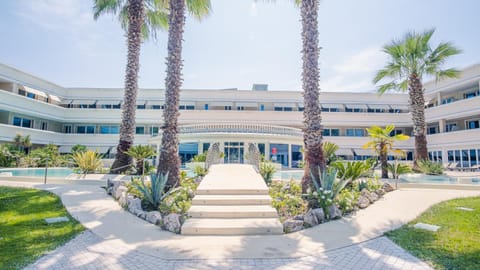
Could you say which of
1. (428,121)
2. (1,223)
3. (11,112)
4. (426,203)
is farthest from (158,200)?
(428,121)

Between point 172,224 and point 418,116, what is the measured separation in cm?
2205

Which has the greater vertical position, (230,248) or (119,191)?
(119,191)

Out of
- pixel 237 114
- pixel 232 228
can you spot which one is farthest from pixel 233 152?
pixel 232 228

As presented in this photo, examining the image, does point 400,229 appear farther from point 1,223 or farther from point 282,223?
point 1,223

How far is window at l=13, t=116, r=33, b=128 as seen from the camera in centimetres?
3023

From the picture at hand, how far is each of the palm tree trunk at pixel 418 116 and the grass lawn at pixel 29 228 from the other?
76.4ft

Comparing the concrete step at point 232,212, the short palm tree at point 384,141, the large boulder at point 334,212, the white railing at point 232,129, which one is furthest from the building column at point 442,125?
the concrete step at point 232,212

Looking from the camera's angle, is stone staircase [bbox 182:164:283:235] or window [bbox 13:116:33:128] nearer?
stone staircase [bbox 182:164:283:235]

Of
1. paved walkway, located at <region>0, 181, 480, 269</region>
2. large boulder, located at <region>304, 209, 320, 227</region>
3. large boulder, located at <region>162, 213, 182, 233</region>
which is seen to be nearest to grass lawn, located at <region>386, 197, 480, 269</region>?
paved walkway, located at <region>0, 181, 480, 269</region>

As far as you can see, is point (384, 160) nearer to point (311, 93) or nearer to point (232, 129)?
point (311, 93)

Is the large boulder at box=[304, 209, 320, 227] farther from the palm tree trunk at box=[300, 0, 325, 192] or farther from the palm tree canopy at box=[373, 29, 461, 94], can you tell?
the palm tree canopy at box=[373, 29, 461, 94]

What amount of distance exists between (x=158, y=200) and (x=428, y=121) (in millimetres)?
35127

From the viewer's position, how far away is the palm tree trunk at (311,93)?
32.7 feet

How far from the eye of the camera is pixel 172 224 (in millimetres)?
6840
